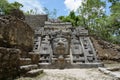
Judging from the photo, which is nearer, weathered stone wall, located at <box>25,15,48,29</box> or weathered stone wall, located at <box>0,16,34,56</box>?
weathered stone wall, located at <box>0,16,34,56</box>

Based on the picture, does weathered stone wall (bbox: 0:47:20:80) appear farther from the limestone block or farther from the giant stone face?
the giant stone face

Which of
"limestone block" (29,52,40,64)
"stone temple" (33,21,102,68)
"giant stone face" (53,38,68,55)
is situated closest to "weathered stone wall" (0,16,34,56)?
"limestone block" (29,52,40,64)

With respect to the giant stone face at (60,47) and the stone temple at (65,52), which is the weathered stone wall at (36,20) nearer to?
the stone temple at (65,52)

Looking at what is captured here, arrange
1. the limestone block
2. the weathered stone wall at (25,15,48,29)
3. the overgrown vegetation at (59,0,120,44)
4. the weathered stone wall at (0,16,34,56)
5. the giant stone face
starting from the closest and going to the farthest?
the weathered stone wall at (0,16,34,56) → the limestone block → the giant stone face → the weathered stone wall at (25,15,48,29) → the overgrown vegetation at (59,0,120,44)

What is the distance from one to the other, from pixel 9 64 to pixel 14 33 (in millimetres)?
2222

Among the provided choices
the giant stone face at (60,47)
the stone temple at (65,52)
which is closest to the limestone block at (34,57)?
the stone temple at (65,52)

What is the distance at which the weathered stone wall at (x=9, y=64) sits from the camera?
438 centimetres

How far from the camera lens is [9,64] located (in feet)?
15.2

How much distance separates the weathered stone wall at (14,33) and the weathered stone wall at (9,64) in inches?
44.3

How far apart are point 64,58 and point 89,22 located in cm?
1722

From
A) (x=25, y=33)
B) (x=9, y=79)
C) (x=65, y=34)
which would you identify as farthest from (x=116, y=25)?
(x=9, y=79)

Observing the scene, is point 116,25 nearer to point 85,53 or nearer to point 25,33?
point 85,53

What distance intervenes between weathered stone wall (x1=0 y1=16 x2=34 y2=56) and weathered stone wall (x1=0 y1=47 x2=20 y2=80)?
112 cm

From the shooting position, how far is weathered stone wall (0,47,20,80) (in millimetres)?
4383
